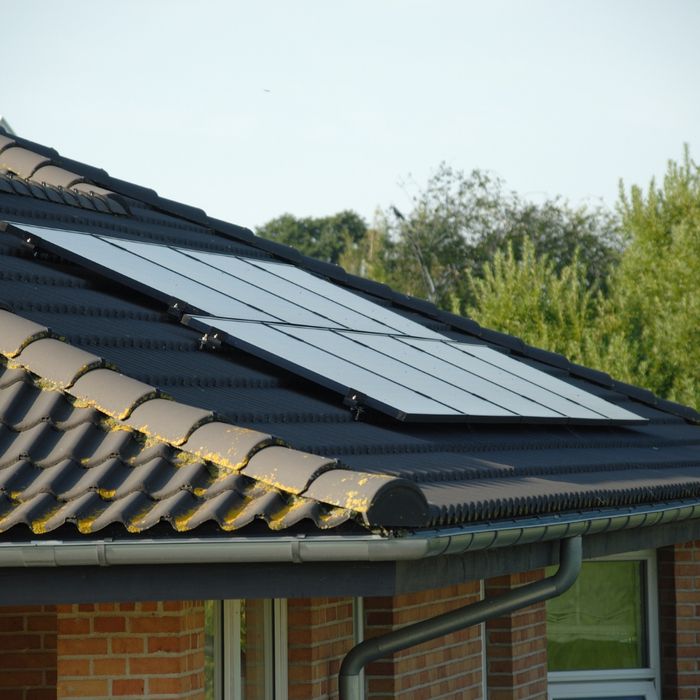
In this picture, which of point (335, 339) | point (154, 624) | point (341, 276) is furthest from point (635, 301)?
point (154, 624)

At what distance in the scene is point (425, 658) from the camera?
6.55 metres

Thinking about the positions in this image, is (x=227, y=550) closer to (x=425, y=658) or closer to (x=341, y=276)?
(x=425, y=658)

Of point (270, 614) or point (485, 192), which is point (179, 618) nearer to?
point (270, 614)

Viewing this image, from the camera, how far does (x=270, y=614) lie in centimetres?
572

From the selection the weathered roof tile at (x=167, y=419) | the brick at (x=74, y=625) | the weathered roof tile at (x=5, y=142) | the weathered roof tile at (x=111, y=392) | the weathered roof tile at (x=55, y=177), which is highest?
the weathered roof tile at (x=5, y=142)

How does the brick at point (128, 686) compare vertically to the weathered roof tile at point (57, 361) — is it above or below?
below

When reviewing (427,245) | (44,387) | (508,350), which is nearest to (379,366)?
(44,387)

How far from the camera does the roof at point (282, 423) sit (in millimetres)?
4379

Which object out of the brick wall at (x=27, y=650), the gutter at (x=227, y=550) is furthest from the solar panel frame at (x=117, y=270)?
the gutter at (x=227, y=550)

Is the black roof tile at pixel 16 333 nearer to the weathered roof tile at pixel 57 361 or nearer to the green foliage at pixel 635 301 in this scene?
the weathered roof tile at pixel 57 361

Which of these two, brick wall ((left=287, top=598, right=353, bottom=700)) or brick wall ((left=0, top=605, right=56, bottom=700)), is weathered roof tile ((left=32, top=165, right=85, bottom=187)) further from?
brick wall ((left=287, top=598, right=353, bottom=700))

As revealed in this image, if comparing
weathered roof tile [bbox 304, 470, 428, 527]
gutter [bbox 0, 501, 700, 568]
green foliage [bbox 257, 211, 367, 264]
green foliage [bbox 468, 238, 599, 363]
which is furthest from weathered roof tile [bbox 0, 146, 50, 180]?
green foliage [bbox 257, 211, 367, 264]

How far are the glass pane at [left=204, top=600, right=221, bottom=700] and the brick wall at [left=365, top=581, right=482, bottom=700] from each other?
1043 mm

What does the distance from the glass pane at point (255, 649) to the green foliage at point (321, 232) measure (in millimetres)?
58626
